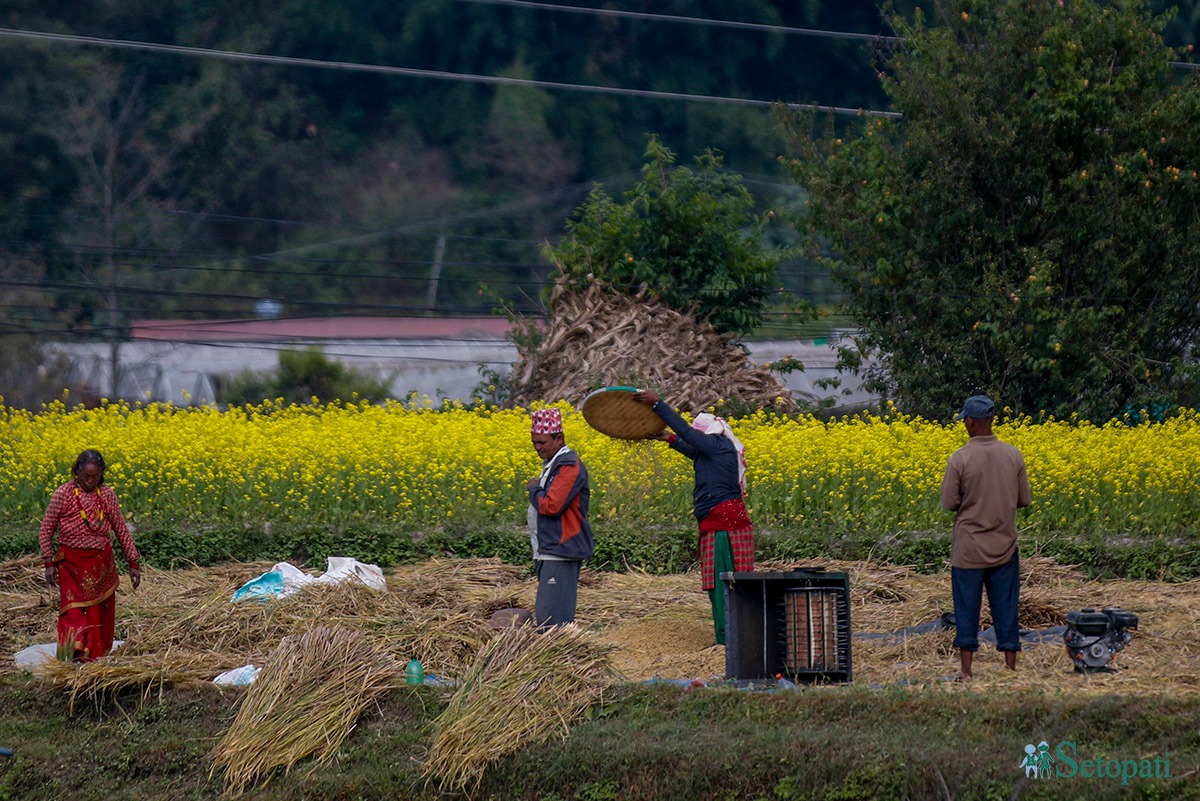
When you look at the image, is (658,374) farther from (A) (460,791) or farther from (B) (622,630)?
(A) (460,791)

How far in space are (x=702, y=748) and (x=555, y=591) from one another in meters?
1.78

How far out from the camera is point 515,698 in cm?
776

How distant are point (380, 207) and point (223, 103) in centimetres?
458

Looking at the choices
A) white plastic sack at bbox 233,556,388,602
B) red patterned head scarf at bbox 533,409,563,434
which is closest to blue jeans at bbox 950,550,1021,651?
red patterned head scarf at bbox 533,409,563,434

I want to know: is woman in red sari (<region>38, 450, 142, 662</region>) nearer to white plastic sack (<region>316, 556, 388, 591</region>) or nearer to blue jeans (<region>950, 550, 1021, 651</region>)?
white plastic sack (<region>316, 556, 388, 591</region>)

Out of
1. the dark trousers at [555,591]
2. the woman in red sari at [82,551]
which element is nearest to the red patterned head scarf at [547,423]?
the dark trousers at [555,591]

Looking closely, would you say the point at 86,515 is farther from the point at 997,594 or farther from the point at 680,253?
the point at 680,253

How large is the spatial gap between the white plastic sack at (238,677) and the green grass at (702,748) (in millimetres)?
147

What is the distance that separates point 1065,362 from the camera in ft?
58.1

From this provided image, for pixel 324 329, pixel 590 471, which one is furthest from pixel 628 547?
pixel 324 329

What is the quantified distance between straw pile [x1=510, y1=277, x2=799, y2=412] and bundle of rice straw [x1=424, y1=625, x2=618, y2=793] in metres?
9.85

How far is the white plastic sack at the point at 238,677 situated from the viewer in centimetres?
874

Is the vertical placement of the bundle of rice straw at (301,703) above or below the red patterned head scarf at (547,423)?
below

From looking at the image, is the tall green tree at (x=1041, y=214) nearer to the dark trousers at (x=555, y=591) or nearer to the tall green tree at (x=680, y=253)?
the tall green tree at (x=680, y=253)
